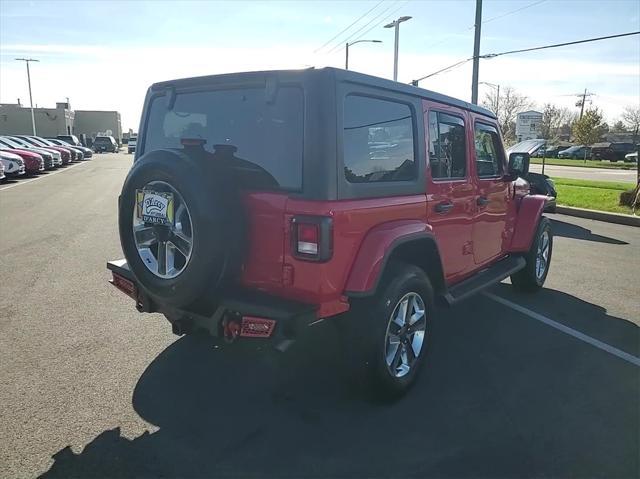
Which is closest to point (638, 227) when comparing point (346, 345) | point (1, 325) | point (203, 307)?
point (346, 345)

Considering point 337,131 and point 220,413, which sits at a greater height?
point 337,131

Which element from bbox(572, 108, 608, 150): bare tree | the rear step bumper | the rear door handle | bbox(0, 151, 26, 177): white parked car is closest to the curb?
the rear door handle

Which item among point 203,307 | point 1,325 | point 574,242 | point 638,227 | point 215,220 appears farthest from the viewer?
point 638,227

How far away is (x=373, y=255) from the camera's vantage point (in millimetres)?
3045

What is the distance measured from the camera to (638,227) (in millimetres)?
10836

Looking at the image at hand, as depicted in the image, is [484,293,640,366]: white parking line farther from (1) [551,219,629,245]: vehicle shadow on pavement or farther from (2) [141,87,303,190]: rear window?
(1) [551,219,629,245]: vehicle shadow on pavement

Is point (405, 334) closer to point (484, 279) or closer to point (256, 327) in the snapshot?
point (256, 327)

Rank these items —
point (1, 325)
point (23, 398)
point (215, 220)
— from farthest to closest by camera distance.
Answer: point (1, 325) < point (23, 398) < point (215, 220)

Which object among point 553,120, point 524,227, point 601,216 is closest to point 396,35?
point 601,216

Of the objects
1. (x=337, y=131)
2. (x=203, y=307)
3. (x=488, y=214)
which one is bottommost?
(x=203, y=307)

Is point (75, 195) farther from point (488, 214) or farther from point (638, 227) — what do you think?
point (638, 227)

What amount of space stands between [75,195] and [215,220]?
1391 cm

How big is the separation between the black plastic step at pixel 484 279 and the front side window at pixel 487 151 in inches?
37.4

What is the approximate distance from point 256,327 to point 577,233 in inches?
351
